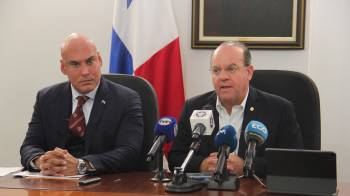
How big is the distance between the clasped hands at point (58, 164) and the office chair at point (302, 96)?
47.1 inches

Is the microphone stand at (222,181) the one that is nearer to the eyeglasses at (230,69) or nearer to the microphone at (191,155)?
the microphone at (191,155)

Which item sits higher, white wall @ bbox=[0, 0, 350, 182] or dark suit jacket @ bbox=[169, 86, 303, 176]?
white wall @ bbox=[0, 0, 350, 182]

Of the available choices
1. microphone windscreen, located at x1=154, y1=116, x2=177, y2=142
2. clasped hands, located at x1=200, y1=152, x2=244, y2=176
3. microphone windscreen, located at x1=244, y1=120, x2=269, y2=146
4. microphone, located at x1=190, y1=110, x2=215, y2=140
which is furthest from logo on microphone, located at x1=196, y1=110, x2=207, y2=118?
clasped hands, located at x1=200, y1=152, x2=244, y2=176

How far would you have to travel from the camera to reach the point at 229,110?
277 cm

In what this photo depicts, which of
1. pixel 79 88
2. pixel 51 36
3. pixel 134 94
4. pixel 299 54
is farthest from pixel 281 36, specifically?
pixel 51 36

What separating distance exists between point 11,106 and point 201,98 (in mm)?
2104

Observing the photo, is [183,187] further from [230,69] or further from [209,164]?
[230,69]

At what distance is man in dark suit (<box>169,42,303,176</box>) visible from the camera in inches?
103

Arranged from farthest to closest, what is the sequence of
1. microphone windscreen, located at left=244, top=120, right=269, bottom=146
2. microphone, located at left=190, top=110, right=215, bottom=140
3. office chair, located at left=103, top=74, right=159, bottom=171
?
office chair, located at left=103, top=74, right=159, bottom=171 < microphone, located at left=190, top=110, right=215, bottom=140 < microphone windscreen, located at left=244, top=120, right=269, bottom=146

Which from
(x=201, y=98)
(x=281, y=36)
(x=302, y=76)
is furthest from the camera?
(x=281, y=36)

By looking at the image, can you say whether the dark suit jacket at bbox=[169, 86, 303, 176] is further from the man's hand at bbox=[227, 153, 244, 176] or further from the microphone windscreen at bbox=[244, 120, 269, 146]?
the microphone windscreen at bbox=[244, 120, 269, 146]

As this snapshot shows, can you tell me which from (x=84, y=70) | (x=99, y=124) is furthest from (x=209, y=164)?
(x=84, y=70)

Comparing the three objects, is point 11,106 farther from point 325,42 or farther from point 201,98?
point 325,42

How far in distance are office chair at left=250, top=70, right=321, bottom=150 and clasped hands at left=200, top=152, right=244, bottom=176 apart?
554 mm
